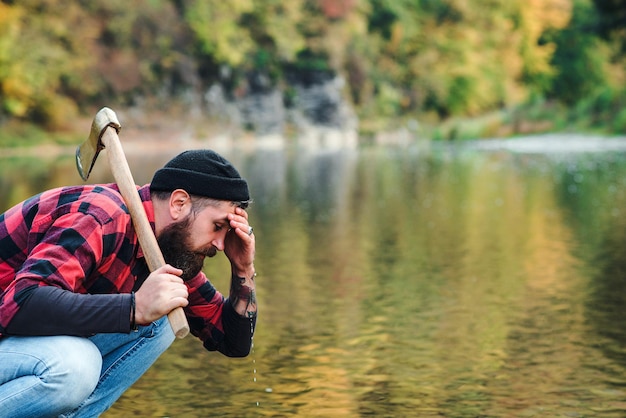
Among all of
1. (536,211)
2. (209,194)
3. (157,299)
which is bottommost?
(536,211)

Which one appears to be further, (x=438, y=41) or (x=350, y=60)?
(x=438, y=41)

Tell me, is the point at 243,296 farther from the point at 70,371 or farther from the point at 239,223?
the point at 70,371

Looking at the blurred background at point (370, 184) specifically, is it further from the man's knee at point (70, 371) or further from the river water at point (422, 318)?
the man's knee at point (70, 371)

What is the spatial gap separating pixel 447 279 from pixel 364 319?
201 centimetres

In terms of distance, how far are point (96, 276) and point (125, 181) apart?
0.34 m

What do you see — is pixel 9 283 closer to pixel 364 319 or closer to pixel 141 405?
pixel 141 405

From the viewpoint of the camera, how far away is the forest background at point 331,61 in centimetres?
4750

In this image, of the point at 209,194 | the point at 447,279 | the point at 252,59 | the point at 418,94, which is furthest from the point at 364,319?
the point at 418,94

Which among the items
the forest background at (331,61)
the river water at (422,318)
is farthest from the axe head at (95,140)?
the forest background at (331,61)

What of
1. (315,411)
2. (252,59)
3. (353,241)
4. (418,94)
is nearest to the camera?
(315,411)

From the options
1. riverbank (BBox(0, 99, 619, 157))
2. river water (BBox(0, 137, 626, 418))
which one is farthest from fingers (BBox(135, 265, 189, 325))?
riverbank (BBox(0, 99, 619, 157))

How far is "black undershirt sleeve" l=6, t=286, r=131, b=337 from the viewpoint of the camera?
357cm

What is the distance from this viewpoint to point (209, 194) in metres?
A: 3.91

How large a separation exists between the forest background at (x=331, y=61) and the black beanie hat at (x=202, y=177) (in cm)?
4070
